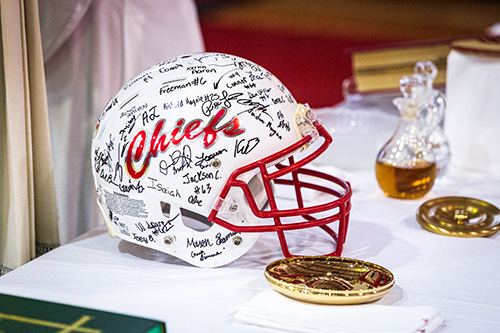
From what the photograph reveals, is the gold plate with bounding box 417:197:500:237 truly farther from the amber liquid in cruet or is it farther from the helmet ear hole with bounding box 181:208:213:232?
the helmet ear hole with bounding box 181:208:213:232

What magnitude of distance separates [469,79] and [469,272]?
2.22 ft

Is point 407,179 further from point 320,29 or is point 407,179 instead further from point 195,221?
point 320,29

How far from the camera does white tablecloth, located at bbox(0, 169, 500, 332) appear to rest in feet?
2.56

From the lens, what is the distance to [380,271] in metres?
0.84

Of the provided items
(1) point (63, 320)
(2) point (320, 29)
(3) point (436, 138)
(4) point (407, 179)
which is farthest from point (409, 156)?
(2) point (320, 29)

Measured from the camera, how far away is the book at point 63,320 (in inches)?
27.5

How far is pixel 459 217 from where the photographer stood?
109 cm

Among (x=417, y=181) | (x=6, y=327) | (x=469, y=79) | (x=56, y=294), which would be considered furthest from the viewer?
(x=469, y=79)

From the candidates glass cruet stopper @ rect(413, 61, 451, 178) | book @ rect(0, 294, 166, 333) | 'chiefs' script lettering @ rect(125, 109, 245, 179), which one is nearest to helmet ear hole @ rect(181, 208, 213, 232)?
'chiefs' script lettering @ rect(125, 109, 245, 179)

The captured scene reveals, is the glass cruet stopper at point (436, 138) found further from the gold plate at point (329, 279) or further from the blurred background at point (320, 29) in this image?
the blurred background at point (320, 29)

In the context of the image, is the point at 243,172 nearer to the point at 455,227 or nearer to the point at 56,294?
the point at 56,294

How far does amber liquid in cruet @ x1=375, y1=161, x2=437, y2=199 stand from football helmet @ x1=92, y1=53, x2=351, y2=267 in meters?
0.30

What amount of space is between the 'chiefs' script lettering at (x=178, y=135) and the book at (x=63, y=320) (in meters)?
0.23

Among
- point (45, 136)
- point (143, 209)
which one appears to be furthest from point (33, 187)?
point (143, 209)
